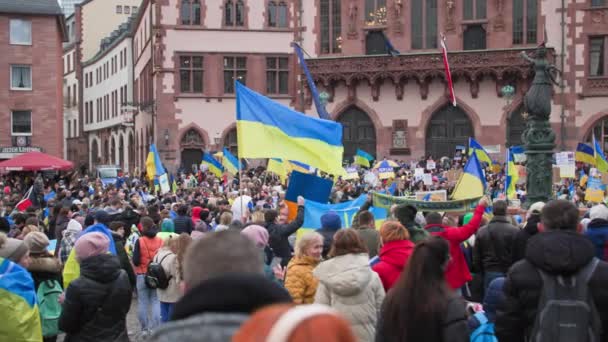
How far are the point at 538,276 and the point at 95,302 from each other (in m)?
3.14

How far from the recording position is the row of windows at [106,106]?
63.3 m

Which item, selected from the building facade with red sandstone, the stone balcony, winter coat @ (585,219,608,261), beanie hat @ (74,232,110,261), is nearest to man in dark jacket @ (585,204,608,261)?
winter coat @ (585,219,608,261)

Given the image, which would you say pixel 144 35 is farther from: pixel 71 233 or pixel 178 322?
pixel 178 322

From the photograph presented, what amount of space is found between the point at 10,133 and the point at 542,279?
44601 millimetres

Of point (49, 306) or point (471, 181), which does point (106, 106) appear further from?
point (49, 306)

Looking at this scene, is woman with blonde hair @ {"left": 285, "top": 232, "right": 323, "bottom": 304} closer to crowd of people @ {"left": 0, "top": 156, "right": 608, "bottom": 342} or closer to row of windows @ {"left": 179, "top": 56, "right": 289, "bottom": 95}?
crowd of people @ {"left": 0, "top": 156, "right": 608, "bottom": 342}

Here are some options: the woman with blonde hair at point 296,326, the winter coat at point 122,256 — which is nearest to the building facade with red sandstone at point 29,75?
the winter coat at point 122,256

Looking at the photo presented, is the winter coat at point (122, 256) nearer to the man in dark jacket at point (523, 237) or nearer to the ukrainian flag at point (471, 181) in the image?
the man in dark jacket at point (523, 237)

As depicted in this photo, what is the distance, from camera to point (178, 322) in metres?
2.97

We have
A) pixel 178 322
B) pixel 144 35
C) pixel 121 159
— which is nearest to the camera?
pixel 178 322

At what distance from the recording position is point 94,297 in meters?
6.61

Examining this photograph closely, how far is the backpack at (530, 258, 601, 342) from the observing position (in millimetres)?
5430

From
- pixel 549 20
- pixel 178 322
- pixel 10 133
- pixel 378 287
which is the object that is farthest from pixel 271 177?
pixel 178 322

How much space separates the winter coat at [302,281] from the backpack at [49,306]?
2.15 metres
